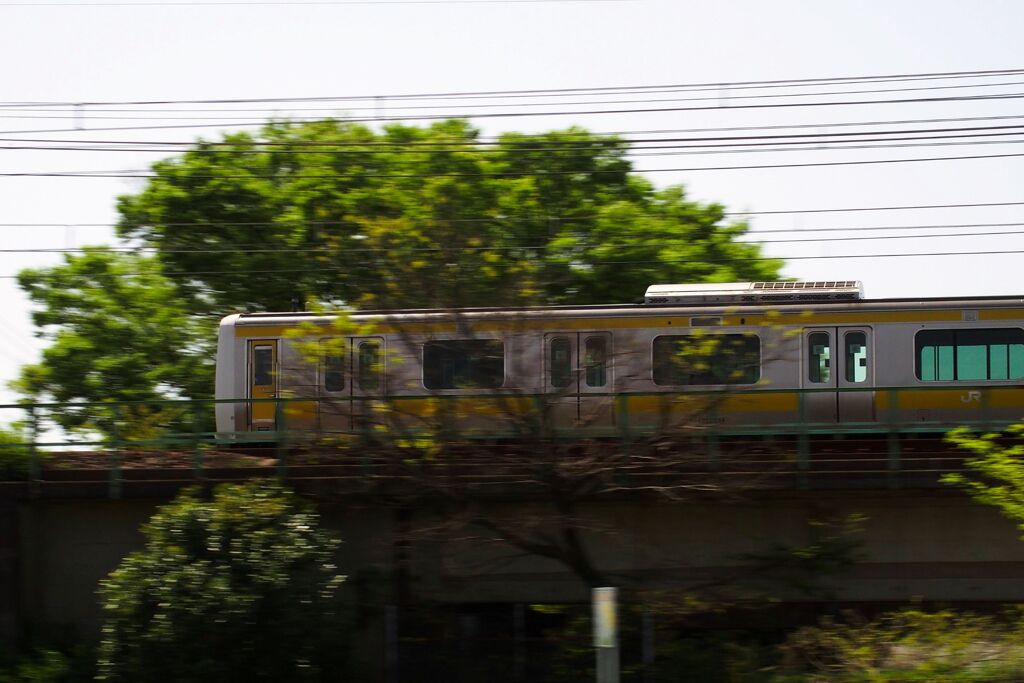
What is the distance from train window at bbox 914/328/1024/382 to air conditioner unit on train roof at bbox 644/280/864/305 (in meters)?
1.57

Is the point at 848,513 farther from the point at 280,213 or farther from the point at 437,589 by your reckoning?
the point at 280,213

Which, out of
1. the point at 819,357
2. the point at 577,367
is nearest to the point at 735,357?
the point at 819,357

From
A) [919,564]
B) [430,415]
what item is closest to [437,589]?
[430,415]

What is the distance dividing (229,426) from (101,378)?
11.3 metres

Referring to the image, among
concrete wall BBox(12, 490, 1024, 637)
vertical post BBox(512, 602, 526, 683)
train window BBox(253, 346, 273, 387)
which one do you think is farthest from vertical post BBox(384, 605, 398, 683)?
train window BBox(253, 346, 273, 387)

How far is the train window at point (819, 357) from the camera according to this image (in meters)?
19.8

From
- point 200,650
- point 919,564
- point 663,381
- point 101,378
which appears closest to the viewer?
point 200,650

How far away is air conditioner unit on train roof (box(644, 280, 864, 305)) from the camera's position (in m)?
20.3

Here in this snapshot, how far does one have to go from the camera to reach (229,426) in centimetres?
2106

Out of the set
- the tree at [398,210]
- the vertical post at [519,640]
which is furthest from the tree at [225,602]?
the tree at [398,210]

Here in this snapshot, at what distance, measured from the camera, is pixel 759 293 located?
20469 mm

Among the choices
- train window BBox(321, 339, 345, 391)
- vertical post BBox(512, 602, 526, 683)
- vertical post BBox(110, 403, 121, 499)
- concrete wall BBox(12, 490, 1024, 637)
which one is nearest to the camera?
train window BBox(321, 339, 345, 391)

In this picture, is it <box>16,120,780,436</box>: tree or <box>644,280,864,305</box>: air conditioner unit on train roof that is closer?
<box>644,280,864,305</box>: air conditioner unit on train roof

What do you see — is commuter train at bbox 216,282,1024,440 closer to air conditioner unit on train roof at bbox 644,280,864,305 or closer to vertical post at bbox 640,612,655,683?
air conditioner unit on train roof at bbox 644,280,864,305
